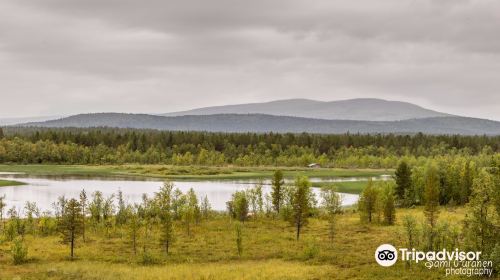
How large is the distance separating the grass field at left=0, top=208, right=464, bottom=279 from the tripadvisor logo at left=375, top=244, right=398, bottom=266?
746 mm

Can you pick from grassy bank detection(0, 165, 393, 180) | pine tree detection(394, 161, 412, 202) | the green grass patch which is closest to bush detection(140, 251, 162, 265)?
pine tree detection(394, 161, 412, 202)

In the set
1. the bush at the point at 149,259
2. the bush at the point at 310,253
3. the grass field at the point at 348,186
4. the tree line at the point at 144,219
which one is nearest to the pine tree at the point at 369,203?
the tree line at the point at 144,219

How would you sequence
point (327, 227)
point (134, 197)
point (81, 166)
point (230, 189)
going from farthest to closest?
point (81, 166), point (230, 189), point (134, 197), point (327, 227)

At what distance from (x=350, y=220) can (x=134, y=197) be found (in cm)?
4170

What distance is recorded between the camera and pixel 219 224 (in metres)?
70.1

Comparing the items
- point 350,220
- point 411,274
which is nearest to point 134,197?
point 350,220

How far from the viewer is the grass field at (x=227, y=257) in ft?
137

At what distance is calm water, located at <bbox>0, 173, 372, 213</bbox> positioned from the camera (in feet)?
307

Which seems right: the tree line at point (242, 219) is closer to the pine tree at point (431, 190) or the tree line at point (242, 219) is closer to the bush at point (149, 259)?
the bush at point (149, 259)

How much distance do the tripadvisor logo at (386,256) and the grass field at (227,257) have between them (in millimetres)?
746

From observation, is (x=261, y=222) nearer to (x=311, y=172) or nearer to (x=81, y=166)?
(x=311, y=172)

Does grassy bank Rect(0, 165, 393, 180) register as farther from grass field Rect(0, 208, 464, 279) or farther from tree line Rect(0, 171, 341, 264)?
grass field Rect(0, 208, 464, 279)

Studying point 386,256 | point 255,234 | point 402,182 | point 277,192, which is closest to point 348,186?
point 402,182

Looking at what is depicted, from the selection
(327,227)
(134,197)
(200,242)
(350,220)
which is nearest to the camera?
(200,242)
